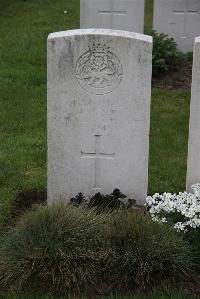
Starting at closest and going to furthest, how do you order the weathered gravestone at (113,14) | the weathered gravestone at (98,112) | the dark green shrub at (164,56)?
the weathered gravestone at (98,112), the dark green shrub at (164,56), the weathered gravestone at (113,14)

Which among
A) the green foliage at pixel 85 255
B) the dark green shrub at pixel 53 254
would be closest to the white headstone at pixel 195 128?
the green foliage at pixel 85 255

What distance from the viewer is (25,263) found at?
5.11 meters

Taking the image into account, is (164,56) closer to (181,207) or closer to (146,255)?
(181,207)

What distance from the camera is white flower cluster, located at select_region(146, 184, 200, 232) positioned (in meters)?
5.54

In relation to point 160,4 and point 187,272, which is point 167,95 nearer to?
point 160,4

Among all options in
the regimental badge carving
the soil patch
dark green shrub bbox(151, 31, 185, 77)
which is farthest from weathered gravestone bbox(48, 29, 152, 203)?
dark green shrub bbox(151, 31, 185, 77)

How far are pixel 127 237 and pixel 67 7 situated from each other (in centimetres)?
1080

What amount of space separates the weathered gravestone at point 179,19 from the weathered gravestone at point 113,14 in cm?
55

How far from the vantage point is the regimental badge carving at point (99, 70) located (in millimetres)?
5855

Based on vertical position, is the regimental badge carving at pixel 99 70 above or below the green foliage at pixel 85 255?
above

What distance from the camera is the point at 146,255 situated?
17.0 ft

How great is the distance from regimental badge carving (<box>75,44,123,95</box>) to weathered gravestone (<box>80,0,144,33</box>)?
17.5 feet

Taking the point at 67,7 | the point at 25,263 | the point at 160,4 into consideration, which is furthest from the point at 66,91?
the point at 67,7

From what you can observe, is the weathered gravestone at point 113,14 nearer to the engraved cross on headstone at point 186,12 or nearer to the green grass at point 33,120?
the engraved cross on headstone at point 186,12
